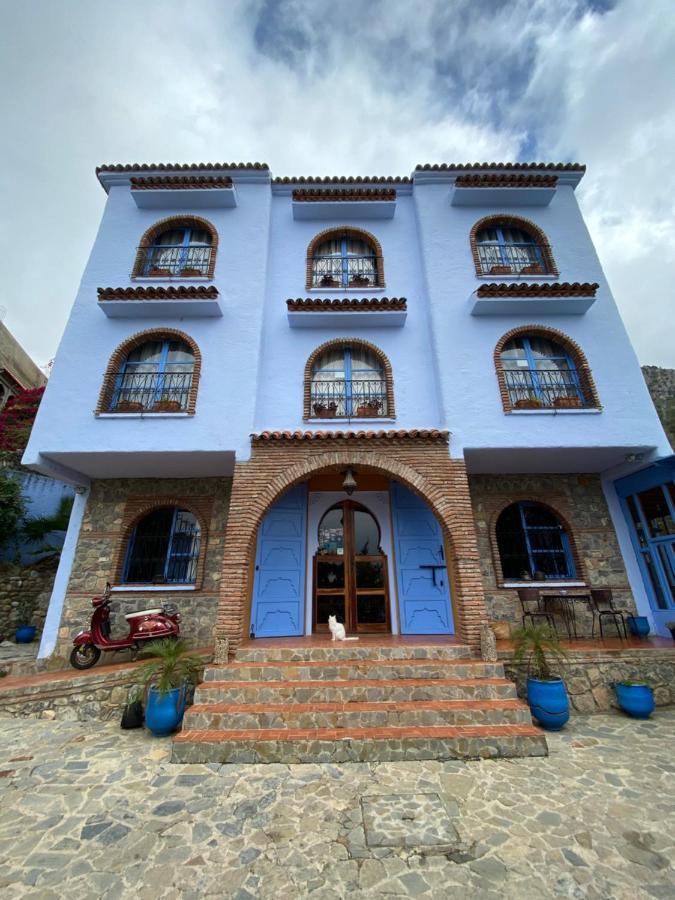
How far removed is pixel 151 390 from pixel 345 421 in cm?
440

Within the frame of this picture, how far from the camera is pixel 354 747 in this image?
4.44 metres

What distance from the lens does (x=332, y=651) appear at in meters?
5.95

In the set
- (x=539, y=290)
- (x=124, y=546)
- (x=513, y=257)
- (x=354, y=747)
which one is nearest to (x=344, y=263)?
(x=513, y=257)

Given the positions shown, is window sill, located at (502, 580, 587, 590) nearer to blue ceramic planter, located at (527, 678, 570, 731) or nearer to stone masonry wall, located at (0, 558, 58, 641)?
blue ceramic planter, located at (527, 678, 570, 731)

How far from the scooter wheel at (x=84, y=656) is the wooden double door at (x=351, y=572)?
4.27 metres

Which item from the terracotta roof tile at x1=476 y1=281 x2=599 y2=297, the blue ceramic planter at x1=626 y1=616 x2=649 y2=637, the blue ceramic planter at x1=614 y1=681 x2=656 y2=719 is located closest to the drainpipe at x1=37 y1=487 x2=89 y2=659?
the terracotta roof tile at x1=476 y1=281 x2=599 y2=297

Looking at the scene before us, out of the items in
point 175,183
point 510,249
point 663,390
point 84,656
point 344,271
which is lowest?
point 84,656

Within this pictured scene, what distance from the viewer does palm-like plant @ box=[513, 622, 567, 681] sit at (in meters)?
5.66

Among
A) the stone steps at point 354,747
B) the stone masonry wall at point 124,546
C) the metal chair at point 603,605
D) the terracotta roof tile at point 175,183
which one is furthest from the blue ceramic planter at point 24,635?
the metal chair at point 603,605

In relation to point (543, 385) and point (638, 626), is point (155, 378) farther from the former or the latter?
point (638, 626)

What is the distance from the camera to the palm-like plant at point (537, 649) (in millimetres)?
5656

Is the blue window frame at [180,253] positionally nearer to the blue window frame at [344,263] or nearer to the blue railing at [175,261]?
the blue railing at [175,261]

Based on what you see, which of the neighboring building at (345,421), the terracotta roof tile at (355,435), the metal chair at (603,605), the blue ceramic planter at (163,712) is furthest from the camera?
the metal chair at (603,605)

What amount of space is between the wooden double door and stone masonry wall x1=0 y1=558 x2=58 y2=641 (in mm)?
8483
